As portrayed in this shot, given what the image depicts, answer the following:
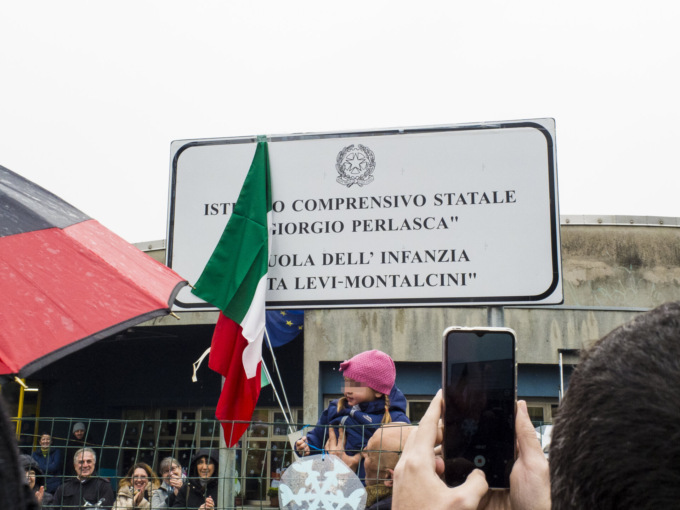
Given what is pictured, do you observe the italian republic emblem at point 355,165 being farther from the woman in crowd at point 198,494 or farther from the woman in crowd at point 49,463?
the woman in crowd at point 49,463

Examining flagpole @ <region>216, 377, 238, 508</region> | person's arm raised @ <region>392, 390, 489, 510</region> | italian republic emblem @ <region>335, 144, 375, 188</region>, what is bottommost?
flagpole @ <region>216, 377, 238, 508</region>

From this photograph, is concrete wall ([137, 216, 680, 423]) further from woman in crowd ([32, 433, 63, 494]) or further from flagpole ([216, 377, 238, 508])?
flagpole ([216, 377, 238, 508])

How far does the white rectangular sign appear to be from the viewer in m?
3.34

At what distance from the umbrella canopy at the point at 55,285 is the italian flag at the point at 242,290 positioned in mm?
665

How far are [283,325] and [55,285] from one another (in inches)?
402

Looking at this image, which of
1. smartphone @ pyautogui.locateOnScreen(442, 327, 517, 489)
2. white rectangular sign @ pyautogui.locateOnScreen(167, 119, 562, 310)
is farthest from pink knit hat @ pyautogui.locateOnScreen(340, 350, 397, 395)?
smartphone @ pyautogui.locateOnScreen(442, 327, 517, 489)

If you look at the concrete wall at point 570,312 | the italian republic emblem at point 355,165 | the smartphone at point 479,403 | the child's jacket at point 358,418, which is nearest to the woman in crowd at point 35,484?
the child's jacket at point 358,418

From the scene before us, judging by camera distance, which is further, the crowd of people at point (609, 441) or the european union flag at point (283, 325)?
the european union flag at point (283, 325)

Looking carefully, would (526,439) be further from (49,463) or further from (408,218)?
(49,463)

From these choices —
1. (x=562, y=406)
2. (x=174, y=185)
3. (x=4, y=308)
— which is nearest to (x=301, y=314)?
(x=174, y=185)

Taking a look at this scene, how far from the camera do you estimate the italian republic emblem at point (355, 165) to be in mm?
3568

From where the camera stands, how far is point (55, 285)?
271 centimetres

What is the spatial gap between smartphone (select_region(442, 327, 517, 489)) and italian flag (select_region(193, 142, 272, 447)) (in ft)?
7.92

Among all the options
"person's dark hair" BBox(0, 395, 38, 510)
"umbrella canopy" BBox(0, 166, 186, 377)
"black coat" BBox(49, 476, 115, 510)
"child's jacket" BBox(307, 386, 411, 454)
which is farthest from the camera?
"black coat" BBox(49, 476, 115, 510)
